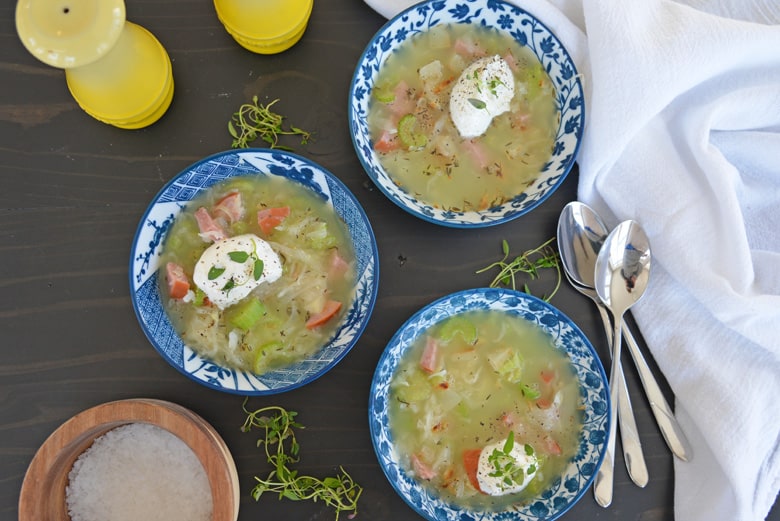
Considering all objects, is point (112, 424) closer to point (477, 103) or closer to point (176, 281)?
point (176, 281)

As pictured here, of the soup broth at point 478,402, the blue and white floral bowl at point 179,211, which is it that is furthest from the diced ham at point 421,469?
the blue and white floral bowl at point 179,211

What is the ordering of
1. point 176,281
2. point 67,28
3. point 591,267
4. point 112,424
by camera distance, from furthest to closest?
point 591,267, point 176,281, point 112,424, point 67,28

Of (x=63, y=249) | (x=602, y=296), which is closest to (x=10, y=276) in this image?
(x=63, y=249)

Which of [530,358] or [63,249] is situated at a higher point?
[530,358]

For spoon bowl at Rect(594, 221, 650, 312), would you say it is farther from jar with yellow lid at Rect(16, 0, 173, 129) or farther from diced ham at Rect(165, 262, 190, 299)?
jar with yellow lid at Rect(16, 0, 173, 129)

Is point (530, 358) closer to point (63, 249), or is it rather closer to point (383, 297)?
point (383, 297)

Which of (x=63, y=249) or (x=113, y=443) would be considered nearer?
(x=113, y=443)

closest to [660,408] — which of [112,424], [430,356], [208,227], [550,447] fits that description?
[550,447]
